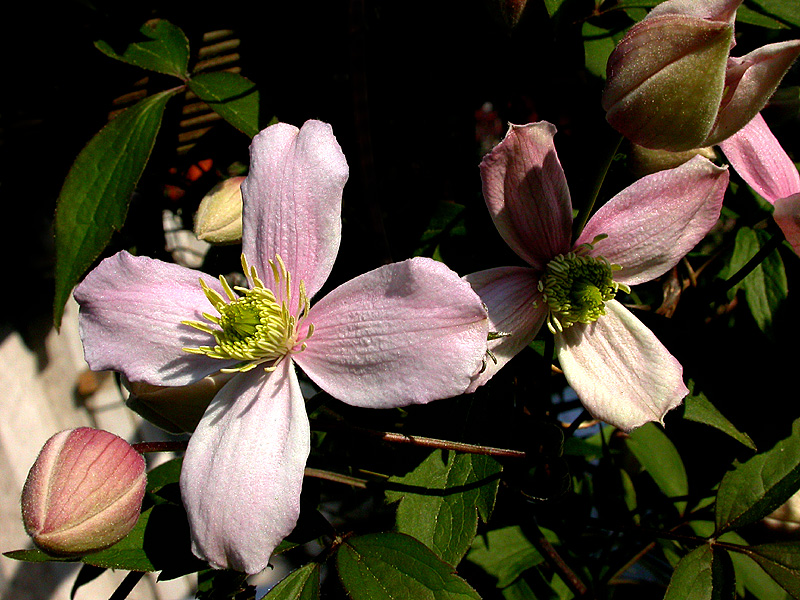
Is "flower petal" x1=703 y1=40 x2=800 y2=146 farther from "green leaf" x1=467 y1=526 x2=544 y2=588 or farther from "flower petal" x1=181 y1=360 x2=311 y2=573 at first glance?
"green leaf" x1=467 y1=526 x2=544 y2=588

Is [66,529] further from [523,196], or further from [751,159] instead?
[751,159]

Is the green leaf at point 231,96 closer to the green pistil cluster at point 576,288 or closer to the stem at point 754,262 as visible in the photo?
the green pistil cluster at point 576,288

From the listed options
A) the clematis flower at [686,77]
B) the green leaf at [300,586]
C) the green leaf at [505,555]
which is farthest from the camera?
the green leaf at [505,555]

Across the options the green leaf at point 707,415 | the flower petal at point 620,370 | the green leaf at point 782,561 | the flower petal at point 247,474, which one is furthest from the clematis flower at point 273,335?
the green leaf at point 782,561

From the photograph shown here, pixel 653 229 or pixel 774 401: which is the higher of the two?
pixel 653 229

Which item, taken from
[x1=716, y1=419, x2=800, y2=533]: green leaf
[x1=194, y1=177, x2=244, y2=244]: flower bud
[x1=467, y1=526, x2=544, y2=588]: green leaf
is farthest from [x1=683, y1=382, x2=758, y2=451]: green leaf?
[x1=194, y1=177, x2=244, y2=244]: flower bud

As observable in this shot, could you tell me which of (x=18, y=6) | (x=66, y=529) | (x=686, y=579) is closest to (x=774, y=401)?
(x=686, y=579)
